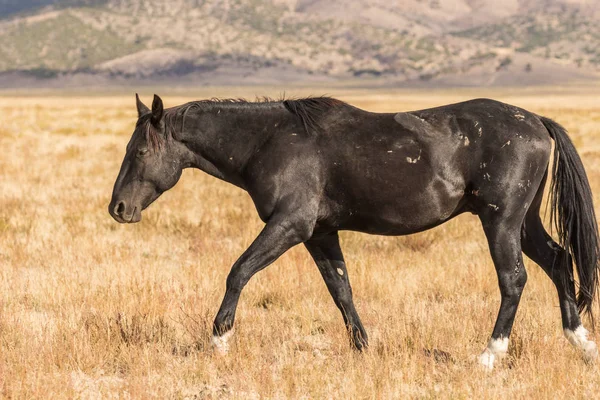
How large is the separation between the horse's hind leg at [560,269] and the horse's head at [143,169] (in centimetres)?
291

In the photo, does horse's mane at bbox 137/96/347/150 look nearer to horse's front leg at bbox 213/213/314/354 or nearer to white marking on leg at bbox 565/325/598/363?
horse's front leg at bbox 213/213/314/354

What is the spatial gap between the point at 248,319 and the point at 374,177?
2.07 metres

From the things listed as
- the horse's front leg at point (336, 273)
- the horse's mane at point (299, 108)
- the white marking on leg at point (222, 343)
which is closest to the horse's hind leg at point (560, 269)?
the horse's front leg at point (336, 273)

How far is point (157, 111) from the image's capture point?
598cm

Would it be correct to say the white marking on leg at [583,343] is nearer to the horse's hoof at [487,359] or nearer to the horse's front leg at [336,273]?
the horse's hoof at [487,359]

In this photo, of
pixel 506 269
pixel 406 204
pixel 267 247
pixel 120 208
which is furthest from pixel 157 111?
pixel 506 269

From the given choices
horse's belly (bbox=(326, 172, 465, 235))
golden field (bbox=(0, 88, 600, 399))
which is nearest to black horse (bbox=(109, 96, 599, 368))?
Answer: horse's belly (bbox=(326, 172, 465, 235))

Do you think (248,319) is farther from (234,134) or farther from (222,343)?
(234,134)

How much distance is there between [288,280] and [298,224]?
2.70 m

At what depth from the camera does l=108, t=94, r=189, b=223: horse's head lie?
6.06m

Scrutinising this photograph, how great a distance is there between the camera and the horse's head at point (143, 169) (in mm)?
6059

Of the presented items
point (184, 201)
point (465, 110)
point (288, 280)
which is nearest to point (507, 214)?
point (465, 110)

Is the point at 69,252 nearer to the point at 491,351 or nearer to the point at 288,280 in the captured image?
the point at 288,280

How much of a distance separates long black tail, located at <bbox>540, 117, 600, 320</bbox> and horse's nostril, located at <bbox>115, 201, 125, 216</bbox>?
333 cm
